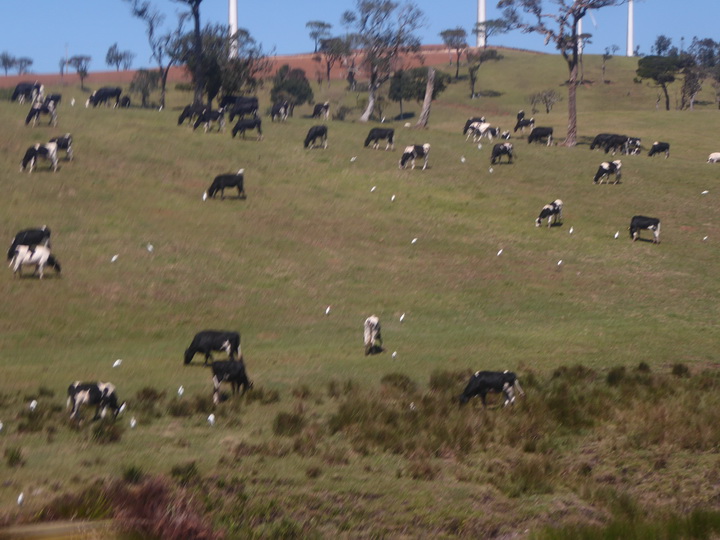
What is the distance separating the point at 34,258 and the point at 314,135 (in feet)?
80.6

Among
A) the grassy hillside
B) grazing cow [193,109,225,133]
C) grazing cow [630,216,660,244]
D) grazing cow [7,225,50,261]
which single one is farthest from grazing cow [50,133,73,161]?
grazing cow [630,216,660,244]

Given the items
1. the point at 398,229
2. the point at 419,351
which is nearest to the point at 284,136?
the point at 398,229

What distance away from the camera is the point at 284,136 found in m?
55.8

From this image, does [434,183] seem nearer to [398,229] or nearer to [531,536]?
[398,229]

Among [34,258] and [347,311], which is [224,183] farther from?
[347,311]

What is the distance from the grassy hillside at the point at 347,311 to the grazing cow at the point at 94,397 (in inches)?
20.9

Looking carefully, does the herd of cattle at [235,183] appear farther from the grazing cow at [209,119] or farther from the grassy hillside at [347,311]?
the grassy hillside at [347,311]

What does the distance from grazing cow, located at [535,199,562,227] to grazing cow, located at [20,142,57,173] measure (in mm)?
22341

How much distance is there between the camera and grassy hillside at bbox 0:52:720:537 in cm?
1520

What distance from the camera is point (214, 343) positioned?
2395 cm

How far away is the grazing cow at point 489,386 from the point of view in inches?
780

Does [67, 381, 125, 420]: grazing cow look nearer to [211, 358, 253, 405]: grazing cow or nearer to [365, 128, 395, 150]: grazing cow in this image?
[211, 358, 253, 405]: grazing cow

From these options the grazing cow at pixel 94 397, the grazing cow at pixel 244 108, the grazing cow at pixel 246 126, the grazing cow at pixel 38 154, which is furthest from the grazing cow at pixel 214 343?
the grazing cow at pixel 244 108

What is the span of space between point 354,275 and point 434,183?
15122 millimetres
